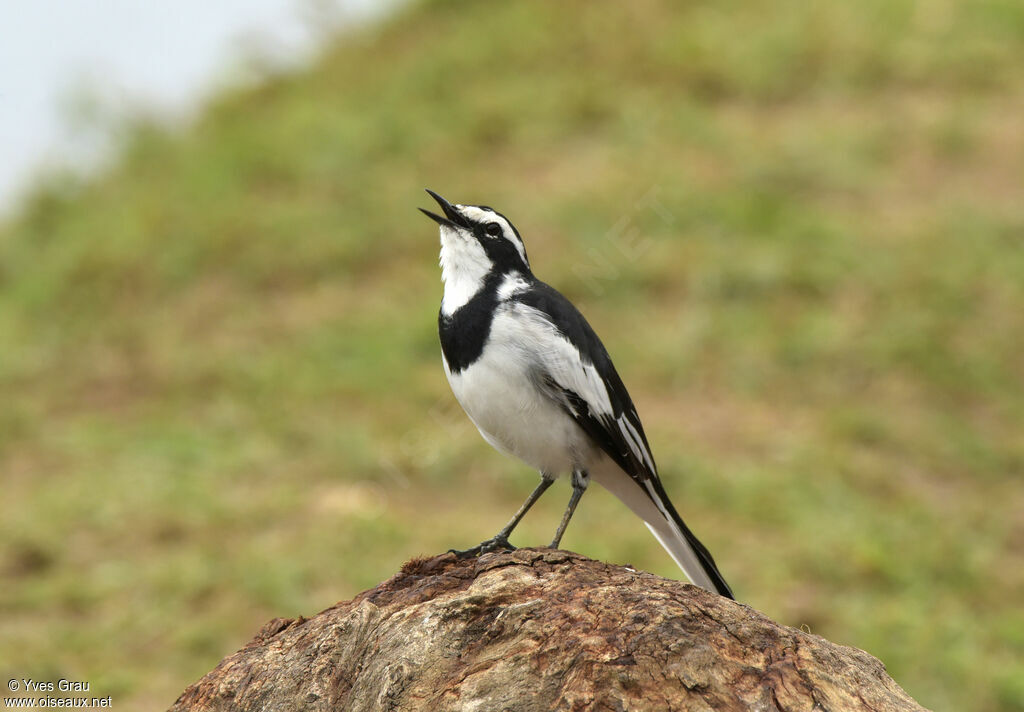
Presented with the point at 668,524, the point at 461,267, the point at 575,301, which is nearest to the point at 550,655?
the point at 668,524

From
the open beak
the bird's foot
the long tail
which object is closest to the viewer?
the bird's foot

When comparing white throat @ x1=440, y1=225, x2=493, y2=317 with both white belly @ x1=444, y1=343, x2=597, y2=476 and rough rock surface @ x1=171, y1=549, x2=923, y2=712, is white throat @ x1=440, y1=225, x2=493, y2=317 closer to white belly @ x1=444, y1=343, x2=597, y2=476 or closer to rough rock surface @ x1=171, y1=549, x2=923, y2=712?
white belly @ x1=444, y1=343, x2=597, y2=476

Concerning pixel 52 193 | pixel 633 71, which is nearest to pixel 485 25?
pixel 633 71

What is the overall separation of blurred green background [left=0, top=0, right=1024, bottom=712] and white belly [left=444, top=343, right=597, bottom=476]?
3.36m

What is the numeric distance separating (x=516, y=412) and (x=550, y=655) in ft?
4.10

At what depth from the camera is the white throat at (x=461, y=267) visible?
485 centimetres

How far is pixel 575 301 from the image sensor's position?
37.2 ft

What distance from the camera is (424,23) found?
51.7ft

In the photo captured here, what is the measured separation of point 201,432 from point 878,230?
248 inches

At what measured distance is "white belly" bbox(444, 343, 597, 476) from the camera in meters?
4.58

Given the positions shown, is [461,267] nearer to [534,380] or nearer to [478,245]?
[478,245]

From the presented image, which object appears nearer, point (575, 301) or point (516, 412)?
point (516, 412)

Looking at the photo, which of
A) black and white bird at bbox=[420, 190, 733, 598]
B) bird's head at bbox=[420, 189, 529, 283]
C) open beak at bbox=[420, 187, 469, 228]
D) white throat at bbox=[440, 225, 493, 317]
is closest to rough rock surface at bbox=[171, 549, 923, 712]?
black and white bird at bbox=[420, 190, 733, 598]

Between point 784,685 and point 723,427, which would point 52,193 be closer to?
point 723,427
